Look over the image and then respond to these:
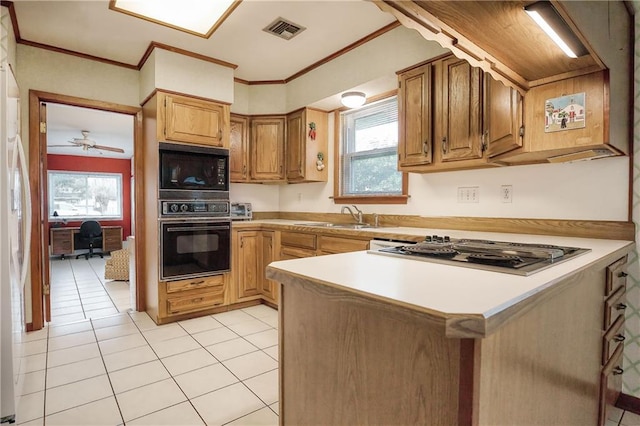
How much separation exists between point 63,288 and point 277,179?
10.8 feet

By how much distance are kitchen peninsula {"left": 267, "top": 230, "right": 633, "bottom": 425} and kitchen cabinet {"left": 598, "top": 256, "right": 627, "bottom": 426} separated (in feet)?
0.60

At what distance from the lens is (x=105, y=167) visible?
333 inches

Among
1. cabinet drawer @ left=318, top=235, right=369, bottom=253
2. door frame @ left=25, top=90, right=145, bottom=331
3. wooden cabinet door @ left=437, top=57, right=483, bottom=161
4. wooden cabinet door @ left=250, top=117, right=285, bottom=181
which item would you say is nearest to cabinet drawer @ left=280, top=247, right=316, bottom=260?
cabinet drawer @ left=318, top=235, right=369, bottom=253

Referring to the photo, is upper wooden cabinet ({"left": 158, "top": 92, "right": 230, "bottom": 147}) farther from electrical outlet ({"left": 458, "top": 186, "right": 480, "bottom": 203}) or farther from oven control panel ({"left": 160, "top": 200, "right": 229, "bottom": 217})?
electrical outlet ({"left": 458, "top": 186, "right": 480, "bottom": 203})

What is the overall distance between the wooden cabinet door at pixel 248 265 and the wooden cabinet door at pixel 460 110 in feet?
7.08

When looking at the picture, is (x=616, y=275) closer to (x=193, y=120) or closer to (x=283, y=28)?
(x=283, y=28)

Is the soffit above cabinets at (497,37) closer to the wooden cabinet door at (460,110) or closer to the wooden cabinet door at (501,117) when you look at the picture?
the wooden cabinet door at (501,117)

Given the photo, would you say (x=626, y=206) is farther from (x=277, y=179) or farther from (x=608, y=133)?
(x=277, y=179)

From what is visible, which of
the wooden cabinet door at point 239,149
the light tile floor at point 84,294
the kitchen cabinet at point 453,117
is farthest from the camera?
the wooden cabinet door at point 239,149

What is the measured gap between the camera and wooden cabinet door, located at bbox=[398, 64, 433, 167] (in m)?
2.47

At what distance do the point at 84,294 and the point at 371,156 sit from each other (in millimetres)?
3894

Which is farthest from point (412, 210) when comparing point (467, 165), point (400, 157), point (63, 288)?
point (63, 288)

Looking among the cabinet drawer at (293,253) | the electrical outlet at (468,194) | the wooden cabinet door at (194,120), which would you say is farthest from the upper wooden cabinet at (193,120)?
the electrical outlet at (468,194)

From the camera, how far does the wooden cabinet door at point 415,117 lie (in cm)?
247
